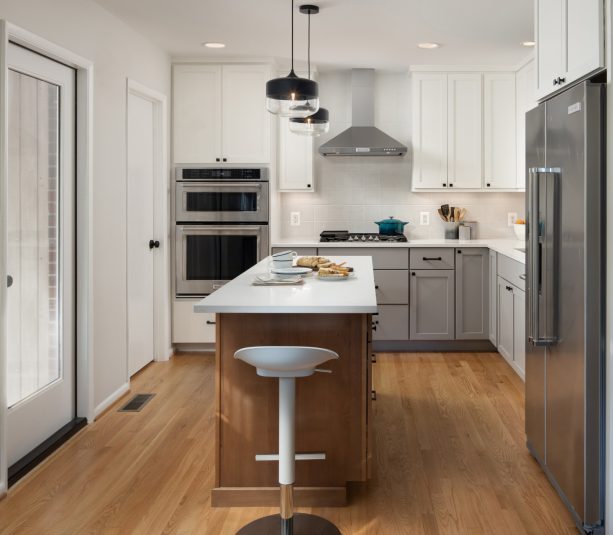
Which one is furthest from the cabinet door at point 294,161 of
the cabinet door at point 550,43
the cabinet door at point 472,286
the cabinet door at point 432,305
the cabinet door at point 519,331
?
the cabinet door at point 550,43

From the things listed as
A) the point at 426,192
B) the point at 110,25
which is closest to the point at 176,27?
the point at 110,25

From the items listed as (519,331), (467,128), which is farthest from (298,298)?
(467,128)

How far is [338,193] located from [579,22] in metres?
3.79

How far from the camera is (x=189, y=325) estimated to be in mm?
5625

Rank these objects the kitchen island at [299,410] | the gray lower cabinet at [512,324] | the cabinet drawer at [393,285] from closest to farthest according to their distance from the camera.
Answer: the kitchen island at [299,410] < the gray lower cabinet at [512,324] < the cabinet drawer at [393,285]

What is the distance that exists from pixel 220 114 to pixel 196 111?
0.21 m

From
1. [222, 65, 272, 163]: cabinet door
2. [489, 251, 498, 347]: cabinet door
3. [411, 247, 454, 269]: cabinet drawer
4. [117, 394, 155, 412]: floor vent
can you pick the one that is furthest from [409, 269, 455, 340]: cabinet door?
[117, 394, 155, 412]: floor vent

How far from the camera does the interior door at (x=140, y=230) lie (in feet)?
15.8

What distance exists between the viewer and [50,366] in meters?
3.56

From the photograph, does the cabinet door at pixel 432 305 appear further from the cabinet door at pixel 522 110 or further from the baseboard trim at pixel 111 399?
the baseboard trim at pixel 111 399

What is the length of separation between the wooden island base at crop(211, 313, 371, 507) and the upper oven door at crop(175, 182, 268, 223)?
9.41 ft

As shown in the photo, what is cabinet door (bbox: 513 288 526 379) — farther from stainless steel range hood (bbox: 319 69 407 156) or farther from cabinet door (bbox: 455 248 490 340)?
stainless steel range hood (bbox: 319 69 407 156)

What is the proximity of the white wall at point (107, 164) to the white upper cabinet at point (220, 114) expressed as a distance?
89 centimetres

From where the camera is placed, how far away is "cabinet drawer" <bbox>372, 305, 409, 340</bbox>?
5648 millimetres
